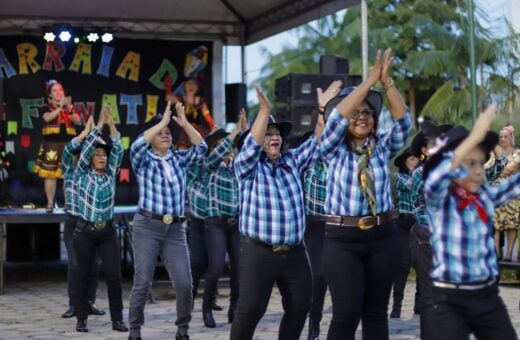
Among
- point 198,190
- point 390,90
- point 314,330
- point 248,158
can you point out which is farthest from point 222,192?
point 390,90

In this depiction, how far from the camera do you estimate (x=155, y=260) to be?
8.76 meters

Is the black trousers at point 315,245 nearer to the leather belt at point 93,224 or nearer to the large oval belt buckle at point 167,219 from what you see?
the large oval belt buckle at point 167,219

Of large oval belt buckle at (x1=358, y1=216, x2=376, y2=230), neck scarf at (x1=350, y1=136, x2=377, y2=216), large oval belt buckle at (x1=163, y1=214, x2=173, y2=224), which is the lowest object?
large oval belt buckle at (x1=163, y1=214, x2=173, y2=224)

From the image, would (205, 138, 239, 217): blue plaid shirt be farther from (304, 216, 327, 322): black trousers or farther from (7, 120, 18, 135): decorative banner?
(7, 120, 18, 135): decorative banner

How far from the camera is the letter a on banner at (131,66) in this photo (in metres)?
19.7

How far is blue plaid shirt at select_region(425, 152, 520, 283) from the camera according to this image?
210 inches

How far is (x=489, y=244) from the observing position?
5.45m

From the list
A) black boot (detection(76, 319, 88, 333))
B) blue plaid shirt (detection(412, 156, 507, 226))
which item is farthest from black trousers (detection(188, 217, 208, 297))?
blue plaid shirt (detection(412, 156, 507, 226))

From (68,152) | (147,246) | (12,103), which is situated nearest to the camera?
(147,246)

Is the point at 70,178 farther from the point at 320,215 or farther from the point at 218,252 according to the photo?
the point at 320,215

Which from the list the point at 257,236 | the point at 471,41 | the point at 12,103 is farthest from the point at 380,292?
the point at 12,103

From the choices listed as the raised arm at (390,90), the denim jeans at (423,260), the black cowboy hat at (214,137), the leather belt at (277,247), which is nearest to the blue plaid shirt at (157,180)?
the black cowboy hat at (214,137)

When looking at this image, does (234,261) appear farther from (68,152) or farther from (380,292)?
(380,292)

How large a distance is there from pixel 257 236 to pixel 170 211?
74.2 inches
